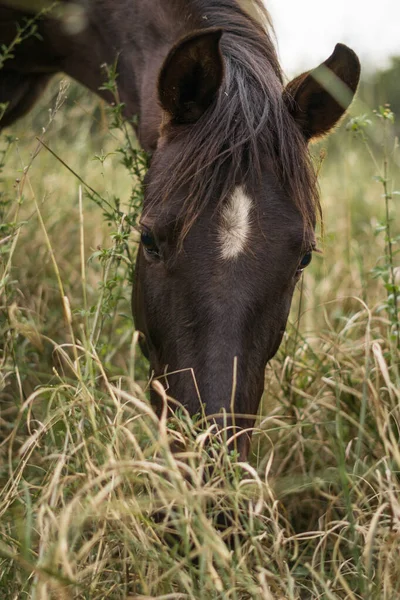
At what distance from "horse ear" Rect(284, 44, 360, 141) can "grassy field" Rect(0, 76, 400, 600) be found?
19 centimetres

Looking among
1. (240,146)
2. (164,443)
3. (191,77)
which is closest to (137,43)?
(191,77)

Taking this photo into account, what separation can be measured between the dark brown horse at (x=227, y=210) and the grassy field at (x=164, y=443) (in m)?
0.17

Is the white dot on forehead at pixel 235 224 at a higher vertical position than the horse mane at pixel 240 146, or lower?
lower

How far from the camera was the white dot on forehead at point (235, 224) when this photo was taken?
1905mm

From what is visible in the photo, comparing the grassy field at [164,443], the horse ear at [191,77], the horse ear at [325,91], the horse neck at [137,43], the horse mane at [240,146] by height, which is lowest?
the grassy field at [164,443]

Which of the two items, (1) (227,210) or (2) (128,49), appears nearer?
(1) (227,210)

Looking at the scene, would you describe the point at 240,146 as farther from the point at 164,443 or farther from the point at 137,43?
the point at 137,43

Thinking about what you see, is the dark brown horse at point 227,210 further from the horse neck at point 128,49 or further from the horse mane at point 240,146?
the horse neck at point 128,49

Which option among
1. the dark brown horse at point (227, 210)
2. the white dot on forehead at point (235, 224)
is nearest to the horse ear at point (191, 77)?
the dark brown horse at point (227, 210)

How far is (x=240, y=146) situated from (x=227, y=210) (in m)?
0.22

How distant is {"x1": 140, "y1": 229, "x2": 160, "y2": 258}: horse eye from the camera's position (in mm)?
2082

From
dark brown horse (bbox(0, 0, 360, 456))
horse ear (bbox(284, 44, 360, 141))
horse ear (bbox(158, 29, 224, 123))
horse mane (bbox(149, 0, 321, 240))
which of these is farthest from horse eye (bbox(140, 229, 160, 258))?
horse ear (bbox(284, 44, 360, 141))

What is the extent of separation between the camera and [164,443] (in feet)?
4.90

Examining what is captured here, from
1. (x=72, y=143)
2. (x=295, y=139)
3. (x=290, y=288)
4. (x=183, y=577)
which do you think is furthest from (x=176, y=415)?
(x=72, y=143)
